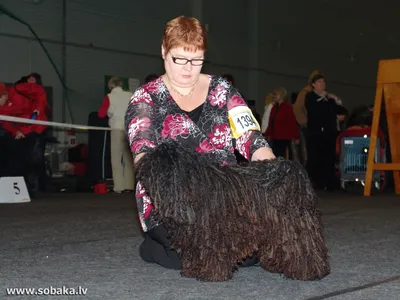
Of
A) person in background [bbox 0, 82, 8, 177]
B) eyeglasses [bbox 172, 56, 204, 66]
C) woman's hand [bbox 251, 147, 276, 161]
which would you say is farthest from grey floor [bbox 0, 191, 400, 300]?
person in background [bbox 0, 82, 8, 177]

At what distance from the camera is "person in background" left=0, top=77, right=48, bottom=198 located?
8.00 meters

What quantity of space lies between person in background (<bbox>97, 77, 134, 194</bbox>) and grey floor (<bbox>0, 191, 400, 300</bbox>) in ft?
9.79

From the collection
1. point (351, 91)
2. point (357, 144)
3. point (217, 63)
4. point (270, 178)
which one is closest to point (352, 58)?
point (351, 91)

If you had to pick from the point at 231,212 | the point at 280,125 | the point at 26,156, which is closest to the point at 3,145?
the point at 26,156

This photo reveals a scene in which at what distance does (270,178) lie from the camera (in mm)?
2730

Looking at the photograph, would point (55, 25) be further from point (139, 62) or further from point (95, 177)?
point (95, 177)

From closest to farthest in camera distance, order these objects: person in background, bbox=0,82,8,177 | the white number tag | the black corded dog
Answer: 1. the black corded dog
2. the white number tag
3. person in background, bbox=0,82,8,177

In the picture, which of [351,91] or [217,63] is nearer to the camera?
[217,63]

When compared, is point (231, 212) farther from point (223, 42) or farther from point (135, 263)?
point (223, 42)

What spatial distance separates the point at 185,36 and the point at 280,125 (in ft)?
20.6

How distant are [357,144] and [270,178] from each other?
6367 millimetres

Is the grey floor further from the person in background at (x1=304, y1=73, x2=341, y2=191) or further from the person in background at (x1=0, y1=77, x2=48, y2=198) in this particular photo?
the person in background at (x1=304, y1=73, x2=341, y2=191)

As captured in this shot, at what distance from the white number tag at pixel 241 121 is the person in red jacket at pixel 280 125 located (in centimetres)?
598

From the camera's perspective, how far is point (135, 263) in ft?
10.9
